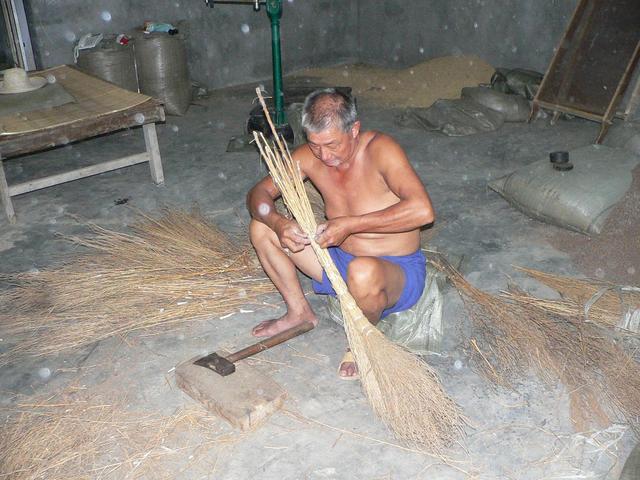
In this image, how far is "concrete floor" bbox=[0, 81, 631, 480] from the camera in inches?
85.7

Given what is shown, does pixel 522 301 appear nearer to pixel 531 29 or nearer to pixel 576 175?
pixel 576 175

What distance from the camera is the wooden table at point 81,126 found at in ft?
13.1

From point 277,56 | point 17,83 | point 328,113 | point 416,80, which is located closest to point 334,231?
point 328,113

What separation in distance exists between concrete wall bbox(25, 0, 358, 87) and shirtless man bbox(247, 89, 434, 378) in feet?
14.6

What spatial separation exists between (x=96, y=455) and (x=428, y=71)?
5.93m

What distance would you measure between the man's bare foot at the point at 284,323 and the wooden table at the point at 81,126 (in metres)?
2.02

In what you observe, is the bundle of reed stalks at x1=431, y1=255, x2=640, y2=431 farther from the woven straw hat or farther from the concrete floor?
the woven straw hat

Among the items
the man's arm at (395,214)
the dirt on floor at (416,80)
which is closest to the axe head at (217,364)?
the man's arm at (395,214)

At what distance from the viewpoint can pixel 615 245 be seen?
344 centimetres

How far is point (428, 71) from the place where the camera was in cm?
721

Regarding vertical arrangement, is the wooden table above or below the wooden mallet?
above

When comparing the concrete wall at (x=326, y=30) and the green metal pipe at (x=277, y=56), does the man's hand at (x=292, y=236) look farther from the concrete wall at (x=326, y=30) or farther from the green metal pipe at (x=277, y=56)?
the concrete wall at (x=326, y=30)

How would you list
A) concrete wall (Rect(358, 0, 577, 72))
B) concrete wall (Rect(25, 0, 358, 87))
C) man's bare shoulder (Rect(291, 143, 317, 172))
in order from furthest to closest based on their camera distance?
concrete wall (Rect(358, 0, 577, 72)) < concrete wall (Rect(25, 0, 358, 87)) < man's bare shoulder (Rect(291, 143, 317, 172))

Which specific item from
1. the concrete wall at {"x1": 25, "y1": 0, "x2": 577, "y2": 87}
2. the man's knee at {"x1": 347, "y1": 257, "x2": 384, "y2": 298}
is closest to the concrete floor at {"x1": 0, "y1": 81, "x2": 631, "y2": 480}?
the man's knee at {"x1": 347, "y1": 257, "x2": 384, "y2": 298}
